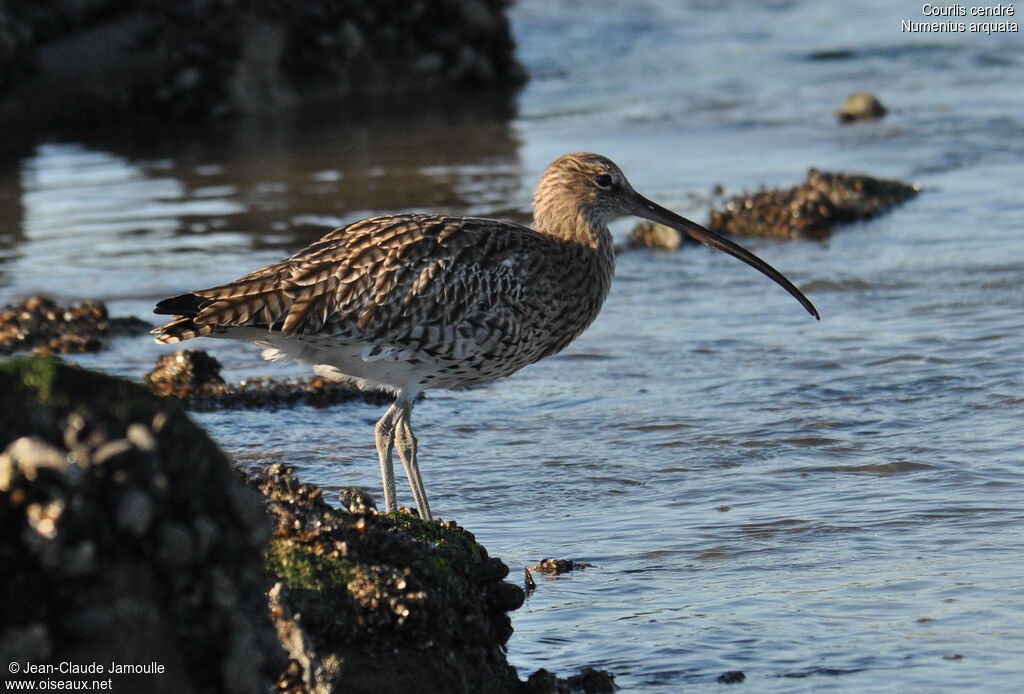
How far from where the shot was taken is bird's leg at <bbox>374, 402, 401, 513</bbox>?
6.26 metres

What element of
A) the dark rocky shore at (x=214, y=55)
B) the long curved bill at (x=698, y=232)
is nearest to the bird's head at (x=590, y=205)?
the long curved bill at (x=698, y=232)

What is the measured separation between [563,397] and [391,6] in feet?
35.6

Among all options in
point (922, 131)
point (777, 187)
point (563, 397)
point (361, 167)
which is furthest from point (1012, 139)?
point (563, 397)

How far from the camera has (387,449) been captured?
6.54m

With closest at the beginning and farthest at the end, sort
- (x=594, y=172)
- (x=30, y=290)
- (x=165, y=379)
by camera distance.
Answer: (x=594, y=172)
(x=165, y=379)
(x=30, y=290)

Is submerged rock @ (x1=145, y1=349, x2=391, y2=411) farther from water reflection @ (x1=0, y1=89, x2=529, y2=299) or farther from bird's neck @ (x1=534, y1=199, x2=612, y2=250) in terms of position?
water reflection @ (x1=0, y1=89, x2=529, y2=299)

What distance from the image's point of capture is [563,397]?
27.3ft

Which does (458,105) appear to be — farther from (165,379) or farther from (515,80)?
(165,379)

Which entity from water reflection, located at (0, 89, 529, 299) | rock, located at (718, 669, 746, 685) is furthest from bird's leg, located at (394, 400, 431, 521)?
water reflection, located at (0, 89, 529, 299)

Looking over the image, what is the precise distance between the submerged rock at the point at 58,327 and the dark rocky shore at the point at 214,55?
7.93 m

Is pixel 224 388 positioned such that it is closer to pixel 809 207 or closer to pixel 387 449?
pixel 387 449

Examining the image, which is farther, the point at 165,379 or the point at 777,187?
the point at 777,187

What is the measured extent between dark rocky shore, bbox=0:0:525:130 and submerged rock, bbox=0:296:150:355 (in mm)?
7925

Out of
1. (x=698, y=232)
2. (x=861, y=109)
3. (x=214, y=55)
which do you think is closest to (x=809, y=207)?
(x=861, y=109)
